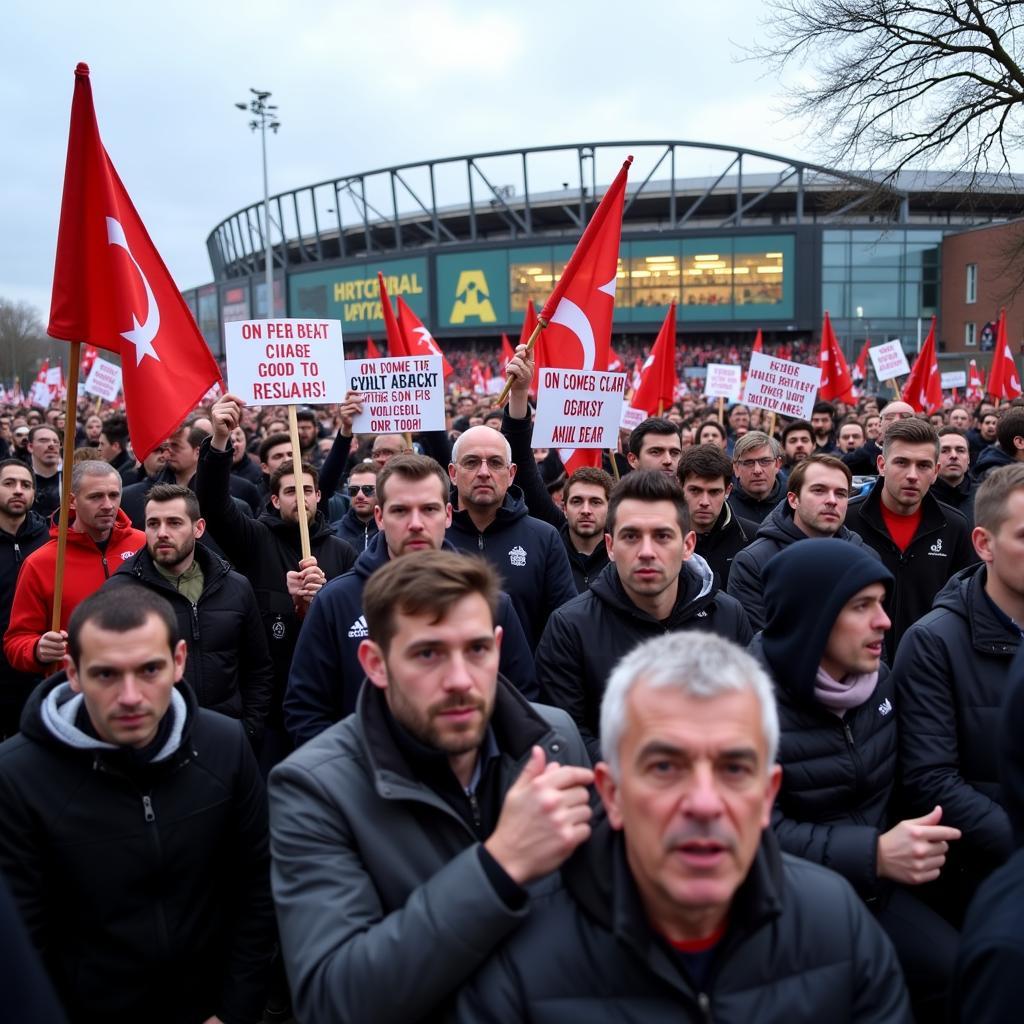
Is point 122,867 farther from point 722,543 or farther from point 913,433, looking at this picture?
point 913,433

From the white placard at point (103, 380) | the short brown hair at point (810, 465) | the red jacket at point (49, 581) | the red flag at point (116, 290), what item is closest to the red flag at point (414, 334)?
the white placard at point (103, 380)

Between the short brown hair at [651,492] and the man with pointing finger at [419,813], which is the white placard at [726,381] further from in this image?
the man with pointing finger at [419,813]

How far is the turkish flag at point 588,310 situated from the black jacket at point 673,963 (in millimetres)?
5232

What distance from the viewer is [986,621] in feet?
10.2

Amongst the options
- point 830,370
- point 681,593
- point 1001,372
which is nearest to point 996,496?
point 681,593

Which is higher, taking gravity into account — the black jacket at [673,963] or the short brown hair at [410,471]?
the short brown hair at [410,471]

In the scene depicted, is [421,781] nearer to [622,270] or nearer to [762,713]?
[762,713]

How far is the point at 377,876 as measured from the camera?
2076 millimetres

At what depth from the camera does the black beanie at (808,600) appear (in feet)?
9.02

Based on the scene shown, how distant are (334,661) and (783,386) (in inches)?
279

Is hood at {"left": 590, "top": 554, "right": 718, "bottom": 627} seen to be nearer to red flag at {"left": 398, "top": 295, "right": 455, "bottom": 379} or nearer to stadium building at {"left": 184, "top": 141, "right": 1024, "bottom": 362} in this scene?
red flag at {"left": 398, "top": 295, "right": 455, "bottom": 379}

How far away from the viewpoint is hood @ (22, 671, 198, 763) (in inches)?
103

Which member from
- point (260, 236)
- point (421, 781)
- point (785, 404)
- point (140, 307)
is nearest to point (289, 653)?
point (140, 307)

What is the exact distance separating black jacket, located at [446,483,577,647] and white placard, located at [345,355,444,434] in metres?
2.06
